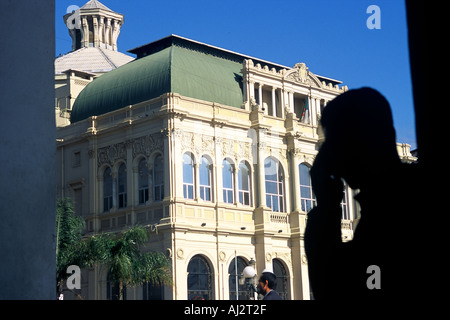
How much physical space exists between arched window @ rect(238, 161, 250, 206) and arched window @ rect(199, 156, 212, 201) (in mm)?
2251

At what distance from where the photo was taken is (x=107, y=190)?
1654 inches

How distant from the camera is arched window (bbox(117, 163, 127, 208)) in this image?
41.0m

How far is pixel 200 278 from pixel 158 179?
18.0 ft

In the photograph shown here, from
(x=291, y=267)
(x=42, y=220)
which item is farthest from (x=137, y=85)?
(x=42, y=220)

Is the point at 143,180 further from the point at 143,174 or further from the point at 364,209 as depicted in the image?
the point at 364,209

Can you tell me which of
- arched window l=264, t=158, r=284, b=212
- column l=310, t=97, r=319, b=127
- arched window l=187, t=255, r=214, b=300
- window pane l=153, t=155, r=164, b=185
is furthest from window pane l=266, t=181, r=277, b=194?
window pane l=153, t=155, r=164, b=185

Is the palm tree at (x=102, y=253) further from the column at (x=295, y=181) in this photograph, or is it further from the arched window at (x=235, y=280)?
the column at (x=295, y=181)

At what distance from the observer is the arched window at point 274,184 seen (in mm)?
43406

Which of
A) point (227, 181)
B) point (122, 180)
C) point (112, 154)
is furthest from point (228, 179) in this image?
point (112, 154)

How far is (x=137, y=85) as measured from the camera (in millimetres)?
42312

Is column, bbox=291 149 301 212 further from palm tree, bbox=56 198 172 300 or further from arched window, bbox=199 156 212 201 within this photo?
palm tree, bbox=56 198 172 300

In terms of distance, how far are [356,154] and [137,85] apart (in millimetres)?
40918

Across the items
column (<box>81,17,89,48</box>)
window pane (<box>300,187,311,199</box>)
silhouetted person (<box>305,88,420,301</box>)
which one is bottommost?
silhouetted person (<box>305,88,420,301</box>)

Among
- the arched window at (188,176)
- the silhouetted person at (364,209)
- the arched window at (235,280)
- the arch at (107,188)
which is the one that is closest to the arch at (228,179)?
the arched window at (188,176)
